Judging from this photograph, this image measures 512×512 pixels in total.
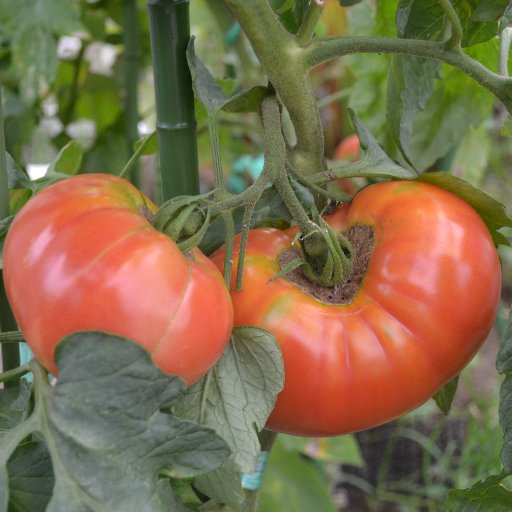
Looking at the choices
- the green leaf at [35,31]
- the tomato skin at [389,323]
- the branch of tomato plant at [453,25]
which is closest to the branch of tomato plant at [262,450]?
the tomato skin at [389,323]

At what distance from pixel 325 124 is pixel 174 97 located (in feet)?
3.97

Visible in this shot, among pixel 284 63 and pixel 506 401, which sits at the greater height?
pixel 284 63

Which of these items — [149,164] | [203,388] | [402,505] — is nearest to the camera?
[203,388]

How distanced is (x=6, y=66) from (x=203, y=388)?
943 millimetres

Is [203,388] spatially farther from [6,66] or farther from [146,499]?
[6,66]

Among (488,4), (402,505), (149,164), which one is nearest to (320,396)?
(488,4)

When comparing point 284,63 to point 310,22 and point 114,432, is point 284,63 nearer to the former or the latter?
point 310,22

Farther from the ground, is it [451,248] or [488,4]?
[488,4]

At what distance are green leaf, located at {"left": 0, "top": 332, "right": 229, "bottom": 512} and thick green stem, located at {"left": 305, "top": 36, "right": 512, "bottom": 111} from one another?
263 mm

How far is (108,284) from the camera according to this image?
0.43 metres

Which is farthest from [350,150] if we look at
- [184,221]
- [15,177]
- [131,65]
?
[184,221]

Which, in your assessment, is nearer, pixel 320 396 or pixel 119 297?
pixel 119 297

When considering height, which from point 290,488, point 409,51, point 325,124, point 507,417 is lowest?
point 290,488

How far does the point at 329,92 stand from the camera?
1.95 meters
